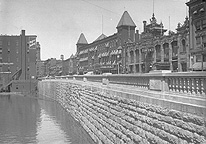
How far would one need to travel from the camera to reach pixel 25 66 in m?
86.1

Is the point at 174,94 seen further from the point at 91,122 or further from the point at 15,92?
the point at 15,92

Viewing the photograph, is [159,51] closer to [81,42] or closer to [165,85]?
[165,85]

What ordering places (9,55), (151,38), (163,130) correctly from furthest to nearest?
(9,55), (151,38), (163,130)

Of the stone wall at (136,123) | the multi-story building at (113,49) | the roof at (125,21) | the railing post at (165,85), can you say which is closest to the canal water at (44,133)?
the stone wall at (136,123)

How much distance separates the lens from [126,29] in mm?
58719

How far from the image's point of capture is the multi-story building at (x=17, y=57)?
83.2 m

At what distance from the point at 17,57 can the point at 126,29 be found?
42.0 meters

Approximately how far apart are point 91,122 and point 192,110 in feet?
40.3

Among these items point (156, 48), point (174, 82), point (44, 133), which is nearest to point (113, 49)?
point (156, 48)

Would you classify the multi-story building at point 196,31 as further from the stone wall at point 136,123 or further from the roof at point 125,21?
the roof at point 125,21

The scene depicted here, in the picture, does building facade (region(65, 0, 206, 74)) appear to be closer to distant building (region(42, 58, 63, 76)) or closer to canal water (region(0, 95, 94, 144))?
canal water (region(0, 95, 94, 144))

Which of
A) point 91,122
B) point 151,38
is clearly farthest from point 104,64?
point 91,122

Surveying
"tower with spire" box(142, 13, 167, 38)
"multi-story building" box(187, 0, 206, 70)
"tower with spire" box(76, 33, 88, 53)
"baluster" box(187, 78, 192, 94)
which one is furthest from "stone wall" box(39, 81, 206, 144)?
"tower with spire" box(76, 33, 88, 53)

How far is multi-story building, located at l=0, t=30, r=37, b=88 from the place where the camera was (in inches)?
3278
